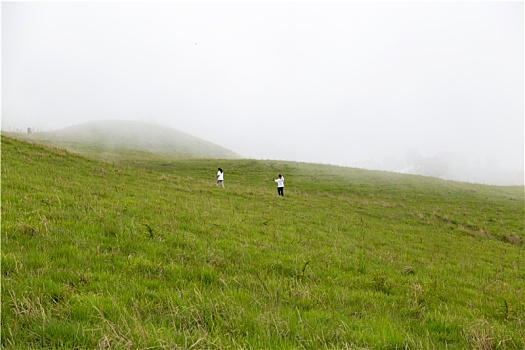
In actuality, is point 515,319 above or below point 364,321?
below

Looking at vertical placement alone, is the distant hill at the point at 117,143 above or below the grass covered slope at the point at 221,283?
above

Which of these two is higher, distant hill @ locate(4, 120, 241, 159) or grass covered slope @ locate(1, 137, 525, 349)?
distant hill @ locate(4, 120, 241, 159)

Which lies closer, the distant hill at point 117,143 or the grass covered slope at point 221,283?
the grass covered slope at point 221,283

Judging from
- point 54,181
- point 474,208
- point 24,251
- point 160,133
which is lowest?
point 474,208

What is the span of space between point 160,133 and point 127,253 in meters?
145

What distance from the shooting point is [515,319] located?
6.50 m

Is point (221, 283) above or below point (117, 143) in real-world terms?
below

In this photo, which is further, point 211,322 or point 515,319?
point 515,319

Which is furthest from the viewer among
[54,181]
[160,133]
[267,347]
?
[160,133]

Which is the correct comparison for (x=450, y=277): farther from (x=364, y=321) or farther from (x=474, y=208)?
(x=474, y=208)

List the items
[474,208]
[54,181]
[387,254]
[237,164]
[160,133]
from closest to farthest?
1. [387,254]
2. [54,181]
3. [474,208]
4. [237,164]
5. [160,133]

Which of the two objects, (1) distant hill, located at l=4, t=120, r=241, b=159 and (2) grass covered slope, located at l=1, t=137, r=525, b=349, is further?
(1) distant hill, located at l=4, t=120, r=241, b=159

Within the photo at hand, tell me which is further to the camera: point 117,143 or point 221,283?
point 117,143

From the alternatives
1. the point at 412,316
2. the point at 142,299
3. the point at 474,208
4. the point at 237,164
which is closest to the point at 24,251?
the point at 142,299
